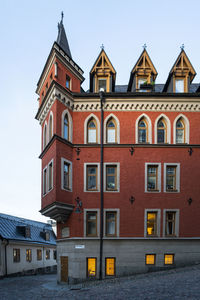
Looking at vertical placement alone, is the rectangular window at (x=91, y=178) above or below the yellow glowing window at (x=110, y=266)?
above

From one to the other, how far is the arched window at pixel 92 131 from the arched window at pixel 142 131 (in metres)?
3.22

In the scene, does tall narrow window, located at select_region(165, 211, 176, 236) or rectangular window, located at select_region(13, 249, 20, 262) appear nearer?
tall narrow window, located at select_region(165, 211, 176, 236)

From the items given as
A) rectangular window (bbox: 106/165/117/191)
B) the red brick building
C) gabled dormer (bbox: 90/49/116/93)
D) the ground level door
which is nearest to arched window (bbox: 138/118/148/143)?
the red brick building

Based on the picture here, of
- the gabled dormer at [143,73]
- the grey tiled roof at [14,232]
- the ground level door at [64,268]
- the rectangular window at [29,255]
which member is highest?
the gabled dormer at [143,73]

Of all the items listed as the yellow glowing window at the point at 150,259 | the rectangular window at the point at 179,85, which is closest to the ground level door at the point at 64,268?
the yellow glowing window at the point at 150,259

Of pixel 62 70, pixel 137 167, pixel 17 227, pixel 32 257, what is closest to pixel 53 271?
pixel 32 257

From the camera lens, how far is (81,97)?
21250 mm

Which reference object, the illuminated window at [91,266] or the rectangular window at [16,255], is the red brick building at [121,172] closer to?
the illuminated window at [91,266]

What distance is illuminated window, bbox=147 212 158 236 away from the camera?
20078mm

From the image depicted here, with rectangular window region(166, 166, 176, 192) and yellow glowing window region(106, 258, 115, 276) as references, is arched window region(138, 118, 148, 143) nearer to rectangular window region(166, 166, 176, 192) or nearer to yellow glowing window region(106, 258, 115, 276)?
rectangular window region(166, 166, 176, 192)

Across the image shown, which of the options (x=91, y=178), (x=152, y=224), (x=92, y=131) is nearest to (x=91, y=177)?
(x=91, y=178)

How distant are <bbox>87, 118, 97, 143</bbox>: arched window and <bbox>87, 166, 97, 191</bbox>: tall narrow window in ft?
6.72

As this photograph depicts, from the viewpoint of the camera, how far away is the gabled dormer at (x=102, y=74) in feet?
73.2

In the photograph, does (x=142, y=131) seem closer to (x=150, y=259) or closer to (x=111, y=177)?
(x=111, y=177)
